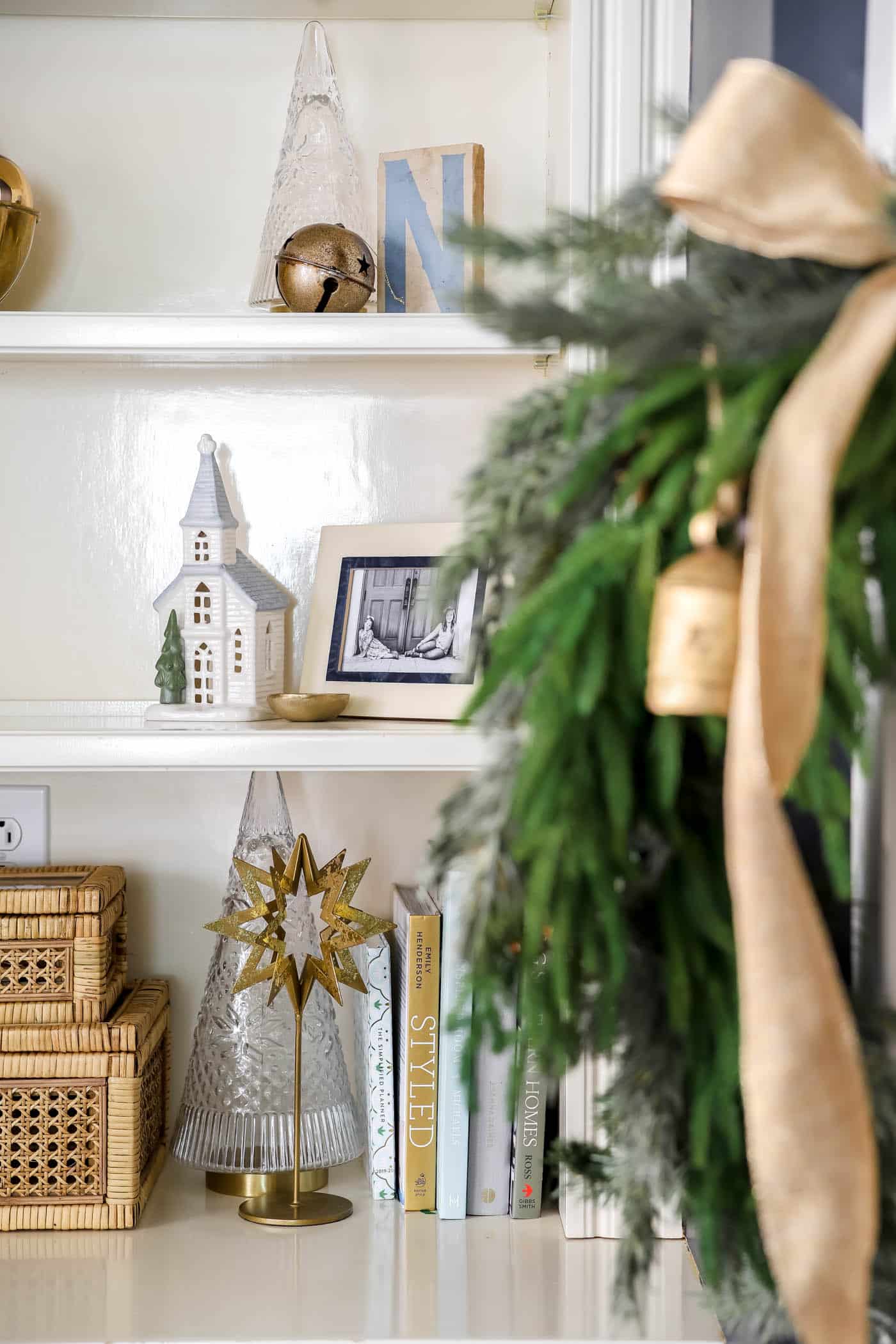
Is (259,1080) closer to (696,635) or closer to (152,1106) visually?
(152,1106)

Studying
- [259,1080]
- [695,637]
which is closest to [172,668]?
[259,1080]

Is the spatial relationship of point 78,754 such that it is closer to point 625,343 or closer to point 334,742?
point 334,742

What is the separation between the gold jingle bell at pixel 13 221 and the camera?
3.62 ft

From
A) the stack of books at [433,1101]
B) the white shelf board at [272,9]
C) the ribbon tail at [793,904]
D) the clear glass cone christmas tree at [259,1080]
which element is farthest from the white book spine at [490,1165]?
the white shelf board at [272,9]

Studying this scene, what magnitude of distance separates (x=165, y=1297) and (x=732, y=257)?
3.04ft

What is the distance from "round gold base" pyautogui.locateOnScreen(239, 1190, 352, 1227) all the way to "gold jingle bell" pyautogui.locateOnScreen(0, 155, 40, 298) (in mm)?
871

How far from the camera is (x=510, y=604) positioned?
1.30 feet

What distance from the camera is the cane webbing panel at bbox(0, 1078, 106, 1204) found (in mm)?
1089

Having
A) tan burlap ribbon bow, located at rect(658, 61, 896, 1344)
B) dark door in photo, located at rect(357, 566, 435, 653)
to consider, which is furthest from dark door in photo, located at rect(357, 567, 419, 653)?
tan burlap ribbon bow, located at rect(658, 61, 896, 1344)

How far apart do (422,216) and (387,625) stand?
387 millimetres

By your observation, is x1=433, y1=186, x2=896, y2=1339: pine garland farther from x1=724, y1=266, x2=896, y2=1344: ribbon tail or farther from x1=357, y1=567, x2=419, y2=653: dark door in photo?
x1=357, y1=567, x2=419, y2=653: dark door in photo

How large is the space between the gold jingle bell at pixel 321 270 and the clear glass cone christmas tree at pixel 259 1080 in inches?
17.6

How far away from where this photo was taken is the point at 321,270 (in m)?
1.09

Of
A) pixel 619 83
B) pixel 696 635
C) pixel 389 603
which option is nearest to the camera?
pixel 696 635
